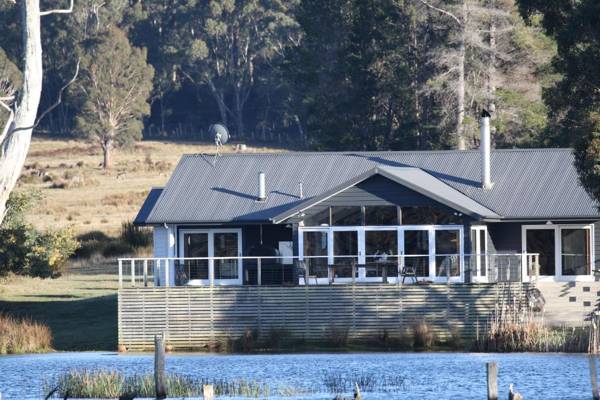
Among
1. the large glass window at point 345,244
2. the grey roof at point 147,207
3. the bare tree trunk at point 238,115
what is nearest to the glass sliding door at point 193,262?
the grey roof at point 147,207

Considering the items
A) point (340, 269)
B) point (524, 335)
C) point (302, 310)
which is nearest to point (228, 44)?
point (340, 269)

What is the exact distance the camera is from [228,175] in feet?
160

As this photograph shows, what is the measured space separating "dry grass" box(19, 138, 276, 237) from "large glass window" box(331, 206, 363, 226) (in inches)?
1257

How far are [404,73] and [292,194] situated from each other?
76.5 ft

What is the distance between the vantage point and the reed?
117 feet

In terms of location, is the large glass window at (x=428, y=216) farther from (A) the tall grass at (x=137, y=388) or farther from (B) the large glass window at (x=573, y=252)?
(A) the tall grass at (x=137, y=388)

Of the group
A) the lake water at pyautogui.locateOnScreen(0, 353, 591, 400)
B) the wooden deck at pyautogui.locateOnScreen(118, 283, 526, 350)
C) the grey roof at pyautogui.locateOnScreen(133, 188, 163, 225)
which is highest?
the grey roof at pyautogui.locateOnScreen(133, 188, 163, 225)

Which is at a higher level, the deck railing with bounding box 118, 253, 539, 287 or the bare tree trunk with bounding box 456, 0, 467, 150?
the bare tree trunk with bounding box 456, 0, 467, 150

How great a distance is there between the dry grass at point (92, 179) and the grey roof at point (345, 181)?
26292 mm

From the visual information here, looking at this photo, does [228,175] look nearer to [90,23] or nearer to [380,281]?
[380,281]

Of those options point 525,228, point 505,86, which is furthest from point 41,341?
point 505,86

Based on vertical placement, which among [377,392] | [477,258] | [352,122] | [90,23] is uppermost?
[90,23]

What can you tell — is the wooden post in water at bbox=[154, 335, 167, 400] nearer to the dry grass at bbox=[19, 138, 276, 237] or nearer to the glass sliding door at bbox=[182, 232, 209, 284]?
the glass sliding door at bbox=[182, 232, 209, 284]

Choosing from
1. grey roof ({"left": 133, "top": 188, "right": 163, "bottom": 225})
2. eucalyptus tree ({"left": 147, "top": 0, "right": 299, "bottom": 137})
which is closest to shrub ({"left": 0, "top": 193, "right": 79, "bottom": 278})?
grey roof ({"left": 133, "top": 188, "right": 163, "bottom": 225})
